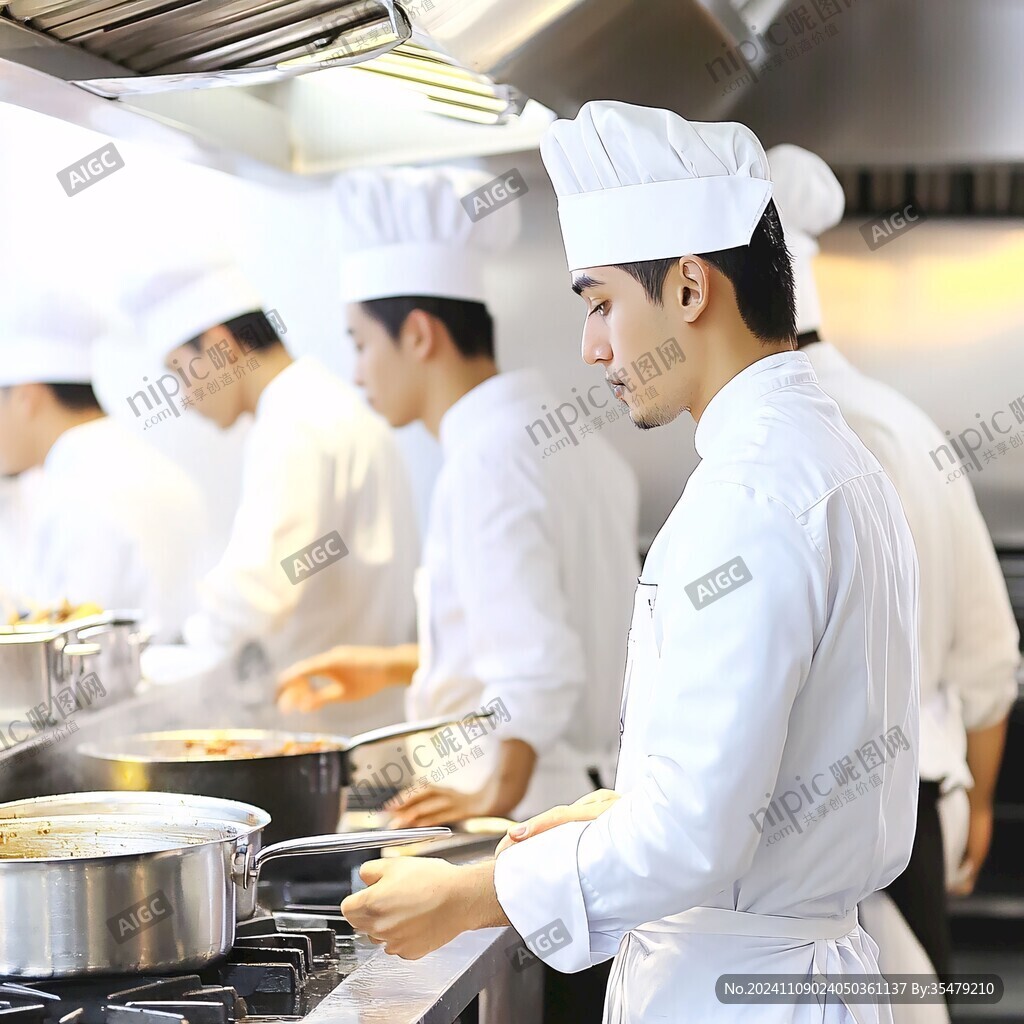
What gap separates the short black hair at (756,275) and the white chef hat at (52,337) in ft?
5.46

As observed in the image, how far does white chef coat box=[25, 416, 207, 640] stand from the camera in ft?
7.86

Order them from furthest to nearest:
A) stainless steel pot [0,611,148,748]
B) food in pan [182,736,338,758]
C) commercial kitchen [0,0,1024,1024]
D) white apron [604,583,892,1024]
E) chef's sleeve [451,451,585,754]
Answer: chef's sleeve [451,451,585,754]
commercial kitchen [0,0,1024,1024]
food in pan [182,736,338,758]
stainless steel pot [0,611,148,748]
white apron [604,583,892,1024]

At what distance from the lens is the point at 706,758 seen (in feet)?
2.81

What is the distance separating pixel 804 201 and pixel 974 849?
1153mm

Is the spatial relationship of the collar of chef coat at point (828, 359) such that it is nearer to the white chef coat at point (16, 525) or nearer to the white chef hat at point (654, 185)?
the white chef hat at point (654, 185)

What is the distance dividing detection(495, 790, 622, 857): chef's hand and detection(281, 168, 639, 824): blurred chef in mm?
1156

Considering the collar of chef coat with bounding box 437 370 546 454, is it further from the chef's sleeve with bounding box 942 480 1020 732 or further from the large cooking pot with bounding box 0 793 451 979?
the large cooking pot with bounding box 0 793 451 979

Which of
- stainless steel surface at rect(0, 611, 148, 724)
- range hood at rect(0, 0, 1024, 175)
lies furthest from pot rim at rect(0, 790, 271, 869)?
range hood at rect(0, 0, 1024, 175)

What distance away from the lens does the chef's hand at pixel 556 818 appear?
1.04 metres

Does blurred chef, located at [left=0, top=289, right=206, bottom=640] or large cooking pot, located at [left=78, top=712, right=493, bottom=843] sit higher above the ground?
blurred chef, located at [left=0, top=289, right=206, bottom=640]

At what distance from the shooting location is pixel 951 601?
2.20 meters

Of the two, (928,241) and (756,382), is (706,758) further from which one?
(928,241)

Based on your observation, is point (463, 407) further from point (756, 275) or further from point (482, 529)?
point (756, 275)

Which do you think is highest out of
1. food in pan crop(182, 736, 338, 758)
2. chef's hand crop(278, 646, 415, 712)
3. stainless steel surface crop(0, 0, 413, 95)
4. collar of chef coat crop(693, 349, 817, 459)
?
stainless steel surface crop(0, 0, 413, 95)
